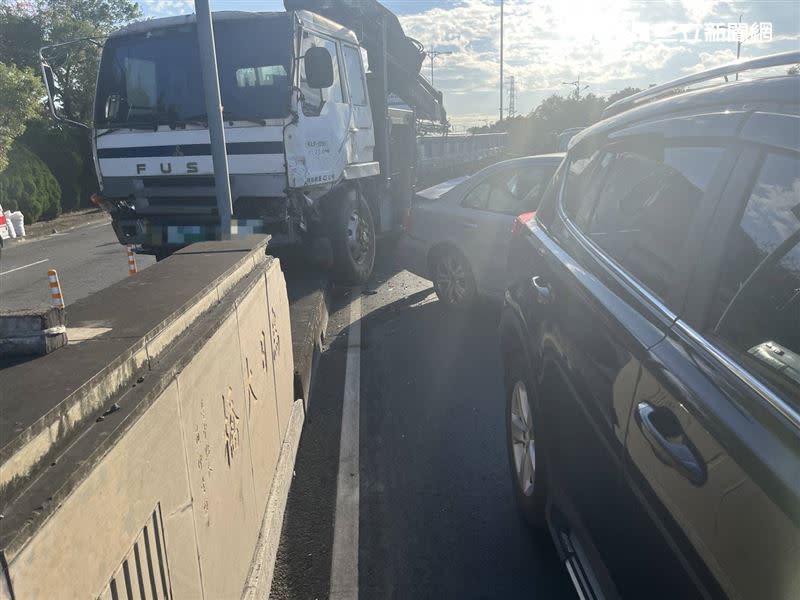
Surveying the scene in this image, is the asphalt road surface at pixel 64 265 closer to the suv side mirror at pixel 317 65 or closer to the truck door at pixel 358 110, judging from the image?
the suv side mirror at pixel 317 65

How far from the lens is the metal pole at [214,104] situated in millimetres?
5688

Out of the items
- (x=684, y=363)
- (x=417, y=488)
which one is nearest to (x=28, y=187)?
(x=417, y=488)

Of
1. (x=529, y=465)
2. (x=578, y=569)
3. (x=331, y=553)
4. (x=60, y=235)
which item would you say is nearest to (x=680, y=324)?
(x=578, y=569)

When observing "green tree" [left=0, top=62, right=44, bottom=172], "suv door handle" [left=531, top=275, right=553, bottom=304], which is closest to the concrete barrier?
"suv door handle" [left=531, top=275, right=553, bottom=304]

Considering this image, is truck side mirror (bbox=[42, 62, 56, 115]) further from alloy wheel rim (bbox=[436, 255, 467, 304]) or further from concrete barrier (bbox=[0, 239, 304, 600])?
concrete barrier (bbox=[0, 239, 304, 600])

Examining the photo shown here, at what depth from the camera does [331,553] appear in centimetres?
327

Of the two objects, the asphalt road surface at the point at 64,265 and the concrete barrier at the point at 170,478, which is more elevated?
the concrete barrier at the point at 170,478

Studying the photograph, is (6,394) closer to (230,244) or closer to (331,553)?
(331,553)

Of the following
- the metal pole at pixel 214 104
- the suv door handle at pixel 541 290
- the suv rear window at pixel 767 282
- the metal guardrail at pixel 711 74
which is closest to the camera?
the suv rear window at pixel 767 282

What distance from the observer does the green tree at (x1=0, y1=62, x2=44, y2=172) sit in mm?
20453

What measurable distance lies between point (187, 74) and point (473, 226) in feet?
11.2

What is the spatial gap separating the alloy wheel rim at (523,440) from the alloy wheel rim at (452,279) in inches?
140

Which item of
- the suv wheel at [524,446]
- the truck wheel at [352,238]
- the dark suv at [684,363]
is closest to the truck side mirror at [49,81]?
the truck wheel at [352,238]

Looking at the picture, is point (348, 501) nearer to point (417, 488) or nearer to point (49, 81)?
point (417, 488)
